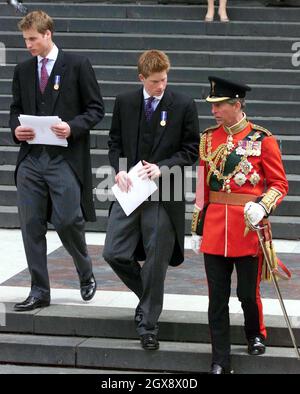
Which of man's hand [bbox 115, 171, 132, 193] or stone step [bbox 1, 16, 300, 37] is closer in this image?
man's hand [bbox 115, 171, 132, 193]

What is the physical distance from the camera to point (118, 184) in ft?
23.7

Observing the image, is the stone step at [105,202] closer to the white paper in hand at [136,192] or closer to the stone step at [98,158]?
the stone step at [98,158]

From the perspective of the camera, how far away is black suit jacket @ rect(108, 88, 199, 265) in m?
7.29

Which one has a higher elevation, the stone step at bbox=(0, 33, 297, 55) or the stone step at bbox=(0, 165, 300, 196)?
the stone step at bbox=(0, 33, 297, 55)

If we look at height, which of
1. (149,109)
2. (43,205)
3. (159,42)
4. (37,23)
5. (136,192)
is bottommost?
(43,205)

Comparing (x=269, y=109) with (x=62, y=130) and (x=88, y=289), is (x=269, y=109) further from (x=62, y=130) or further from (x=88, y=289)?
(x=62, y=130)

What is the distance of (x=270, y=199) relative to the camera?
6.78m

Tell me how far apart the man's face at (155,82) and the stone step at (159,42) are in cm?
596

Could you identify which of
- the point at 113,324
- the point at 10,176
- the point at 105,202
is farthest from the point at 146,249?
the point at 10,176

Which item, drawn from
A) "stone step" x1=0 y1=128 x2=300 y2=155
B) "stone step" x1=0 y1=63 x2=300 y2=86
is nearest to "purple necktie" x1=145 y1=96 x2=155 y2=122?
"stone step" x1=0 y1=128 x2=300 y2=155

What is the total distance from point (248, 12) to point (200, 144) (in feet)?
22.6

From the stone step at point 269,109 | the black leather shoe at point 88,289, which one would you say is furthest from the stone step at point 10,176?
the black leather shoe at point 88,289

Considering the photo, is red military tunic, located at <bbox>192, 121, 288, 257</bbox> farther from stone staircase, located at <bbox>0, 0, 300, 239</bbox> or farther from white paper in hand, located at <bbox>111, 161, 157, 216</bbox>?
stone staircase, located at <bbox>0, 0, 300, 239</bbox>

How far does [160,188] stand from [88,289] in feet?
3.74
